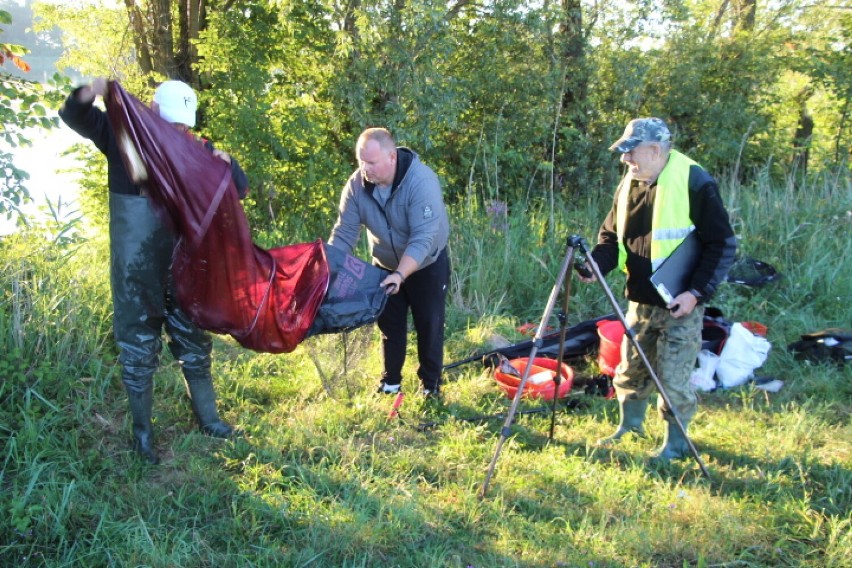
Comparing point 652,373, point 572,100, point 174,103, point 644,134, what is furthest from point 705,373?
point 572,100

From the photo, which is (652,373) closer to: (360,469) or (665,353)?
(665,353)

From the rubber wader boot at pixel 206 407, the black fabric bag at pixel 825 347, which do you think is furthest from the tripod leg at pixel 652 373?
the rubber wader boot at pixel 206 407

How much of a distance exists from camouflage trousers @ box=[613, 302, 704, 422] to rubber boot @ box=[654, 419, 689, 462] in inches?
3.8

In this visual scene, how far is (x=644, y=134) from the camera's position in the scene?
338 cm

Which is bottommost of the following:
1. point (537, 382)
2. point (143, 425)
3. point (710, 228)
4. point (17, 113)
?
point (537, 382)

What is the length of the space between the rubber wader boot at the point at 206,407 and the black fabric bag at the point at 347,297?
0.78 metres

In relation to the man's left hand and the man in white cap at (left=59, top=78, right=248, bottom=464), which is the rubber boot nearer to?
the man's left hand

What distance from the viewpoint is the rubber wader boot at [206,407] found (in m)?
3.92

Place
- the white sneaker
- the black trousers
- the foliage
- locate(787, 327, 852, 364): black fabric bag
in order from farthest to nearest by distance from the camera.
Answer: locate(787, 327, 852, 364): black fabric bag
the white sneaker
the black trousers
the foliage

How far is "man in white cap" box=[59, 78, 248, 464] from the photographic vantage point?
325 centimetres

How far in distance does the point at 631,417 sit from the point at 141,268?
9.86 feet

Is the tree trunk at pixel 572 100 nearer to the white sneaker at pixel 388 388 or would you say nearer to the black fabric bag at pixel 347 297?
the white sneaker at pixel 388 388

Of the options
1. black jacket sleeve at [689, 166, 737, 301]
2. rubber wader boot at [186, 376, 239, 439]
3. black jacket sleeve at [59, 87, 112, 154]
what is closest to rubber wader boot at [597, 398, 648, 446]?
black jacket sleeve at [689, 166, 737, 301]

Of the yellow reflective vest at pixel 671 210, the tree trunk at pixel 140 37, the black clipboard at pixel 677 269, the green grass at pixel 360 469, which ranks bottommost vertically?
the green grass at pixel 360 469
